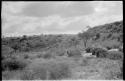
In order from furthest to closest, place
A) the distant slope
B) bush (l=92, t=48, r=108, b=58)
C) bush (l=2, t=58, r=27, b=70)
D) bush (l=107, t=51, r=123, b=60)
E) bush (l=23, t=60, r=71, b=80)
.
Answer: the distant slope, bush (l=92, t=48, r=108, b=58), bush (l=107, t=51, r=123, b=60), bush (l=2, t=58, r=27, b=70), bush (l=23, t=60, r=71, b=80)

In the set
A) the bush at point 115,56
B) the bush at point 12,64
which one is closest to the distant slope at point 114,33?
the bush at point 115,56

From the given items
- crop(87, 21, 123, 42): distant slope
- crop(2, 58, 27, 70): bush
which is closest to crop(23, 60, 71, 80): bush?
crop(2, 58, 27, 70): bush

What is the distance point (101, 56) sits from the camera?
46.6 ft

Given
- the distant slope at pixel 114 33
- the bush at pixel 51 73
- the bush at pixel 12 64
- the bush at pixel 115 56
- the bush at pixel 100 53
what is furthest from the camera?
the distant slope at pixel 114 33

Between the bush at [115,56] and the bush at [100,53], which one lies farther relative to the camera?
the bush at [100,53]

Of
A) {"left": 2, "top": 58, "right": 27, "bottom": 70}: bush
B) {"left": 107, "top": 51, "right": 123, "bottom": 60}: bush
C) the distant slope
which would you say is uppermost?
{"left": 2, "top": 58, "right": 27, "bottom": 70}: bush

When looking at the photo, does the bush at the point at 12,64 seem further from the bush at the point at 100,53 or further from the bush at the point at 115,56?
the bush at the point at 100,53

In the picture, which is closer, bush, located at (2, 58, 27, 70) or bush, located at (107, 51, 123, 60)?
bush, located at (2, 58, 27, 70)

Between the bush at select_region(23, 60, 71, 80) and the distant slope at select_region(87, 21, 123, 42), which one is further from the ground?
the bush at select_region(23, 60, 71, 80)

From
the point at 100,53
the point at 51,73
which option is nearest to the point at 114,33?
the point at 100,53

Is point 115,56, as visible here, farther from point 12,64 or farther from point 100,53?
point 12,64

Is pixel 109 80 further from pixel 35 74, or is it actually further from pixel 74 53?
pixel 74 53

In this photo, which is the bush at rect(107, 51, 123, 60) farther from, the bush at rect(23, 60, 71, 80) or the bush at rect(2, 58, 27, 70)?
the bush at rect(2, 58, 27, 70)

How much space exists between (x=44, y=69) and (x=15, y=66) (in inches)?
85.5
